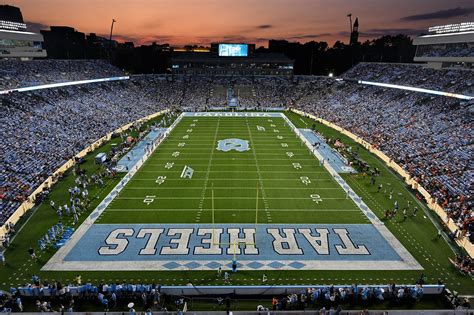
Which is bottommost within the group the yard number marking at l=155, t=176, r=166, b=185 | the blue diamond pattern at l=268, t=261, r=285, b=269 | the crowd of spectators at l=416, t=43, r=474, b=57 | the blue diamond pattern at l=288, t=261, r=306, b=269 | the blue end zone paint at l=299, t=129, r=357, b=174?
the blue diamond pattern at l=268, t=261, r=285, b=269

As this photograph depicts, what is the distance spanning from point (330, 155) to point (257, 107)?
3106cm

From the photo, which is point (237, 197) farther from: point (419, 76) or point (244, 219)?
point (419, 76)

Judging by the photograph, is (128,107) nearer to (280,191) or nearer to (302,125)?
(302,125)

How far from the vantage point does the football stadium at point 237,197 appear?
1359 cm

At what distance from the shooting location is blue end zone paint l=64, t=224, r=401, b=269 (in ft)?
53.0

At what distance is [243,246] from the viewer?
17.1 m

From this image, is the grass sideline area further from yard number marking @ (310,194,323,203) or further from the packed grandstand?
the packed grandstand

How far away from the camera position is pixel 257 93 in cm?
6794

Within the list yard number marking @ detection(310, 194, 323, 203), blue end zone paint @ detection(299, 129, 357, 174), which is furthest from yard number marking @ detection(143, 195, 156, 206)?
blue end zone paint @ detection(299, 129, 357, 174)

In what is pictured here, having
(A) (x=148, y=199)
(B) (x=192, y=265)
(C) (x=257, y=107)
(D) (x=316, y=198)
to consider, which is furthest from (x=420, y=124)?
(C) (x=257, y=107)

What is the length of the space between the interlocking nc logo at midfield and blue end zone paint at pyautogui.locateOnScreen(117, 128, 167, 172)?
7.35 metres

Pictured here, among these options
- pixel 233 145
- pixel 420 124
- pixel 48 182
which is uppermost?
pixel 420 124

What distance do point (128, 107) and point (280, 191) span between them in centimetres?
3582

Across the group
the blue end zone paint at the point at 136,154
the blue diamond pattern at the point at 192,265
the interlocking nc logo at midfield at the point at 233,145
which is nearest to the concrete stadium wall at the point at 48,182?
the blue end zone paint at the point at 136,154
